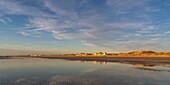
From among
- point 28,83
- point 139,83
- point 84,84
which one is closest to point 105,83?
point 84,84

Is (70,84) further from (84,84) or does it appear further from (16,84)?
(16,84)

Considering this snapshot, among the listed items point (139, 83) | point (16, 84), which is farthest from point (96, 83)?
point (16, 84)

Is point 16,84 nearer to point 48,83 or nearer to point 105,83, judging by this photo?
point 48,83

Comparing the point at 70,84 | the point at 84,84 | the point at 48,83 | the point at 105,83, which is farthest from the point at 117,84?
the point at 48,83

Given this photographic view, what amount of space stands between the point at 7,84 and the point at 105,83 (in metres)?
8.84

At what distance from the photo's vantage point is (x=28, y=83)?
19156mm

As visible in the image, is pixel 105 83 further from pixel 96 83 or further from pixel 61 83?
pixel 61 83

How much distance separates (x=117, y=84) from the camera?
60.7ft

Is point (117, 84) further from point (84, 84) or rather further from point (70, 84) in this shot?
point (70, 84)

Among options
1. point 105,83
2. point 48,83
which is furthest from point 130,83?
point 48,83

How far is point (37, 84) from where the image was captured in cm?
1848

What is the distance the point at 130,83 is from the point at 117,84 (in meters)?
1.46

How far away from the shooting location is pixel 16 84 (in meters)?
18.5

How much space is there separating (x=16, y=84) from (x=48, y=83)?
284 centimetres
